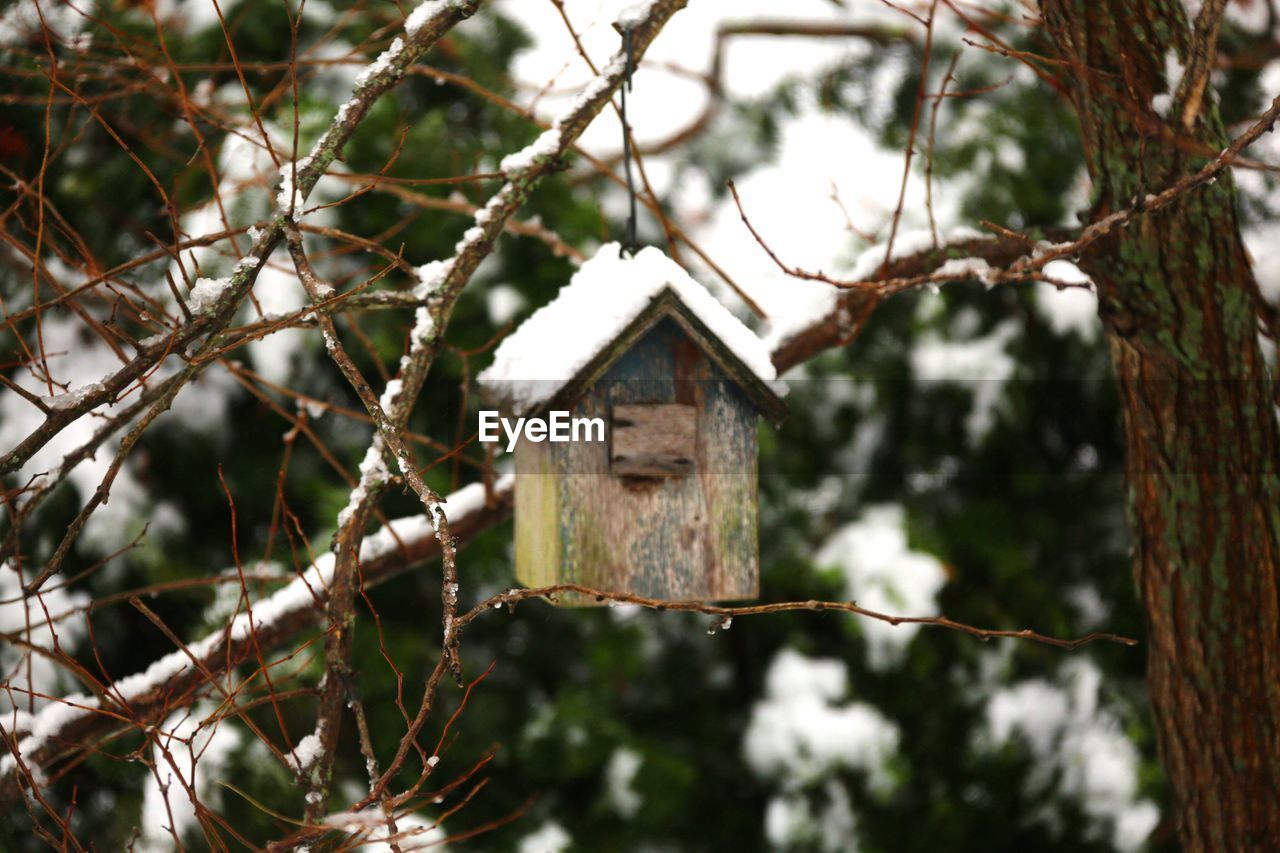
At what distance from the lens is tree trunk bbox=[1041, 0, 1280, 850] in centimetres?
202

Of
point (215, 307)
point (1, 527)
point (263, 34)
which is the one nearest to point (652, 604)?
point (215, 307)

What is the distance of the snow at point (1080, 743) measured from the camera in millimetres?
3379

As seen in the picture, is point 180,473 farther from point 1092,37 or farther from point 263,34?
point 1092,37

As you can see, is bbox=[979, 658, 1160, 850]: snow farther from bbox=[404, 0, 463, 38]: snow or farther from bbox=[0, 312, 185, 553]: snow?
bbox=[404, 0, 463, 38]: snow

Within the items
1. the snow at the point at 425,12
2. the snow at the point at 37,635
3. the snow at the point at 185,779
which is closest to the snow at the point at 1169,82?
the snow at the point at 425,12

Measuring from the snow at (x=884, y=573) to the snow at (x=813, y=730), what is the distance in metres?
0.16

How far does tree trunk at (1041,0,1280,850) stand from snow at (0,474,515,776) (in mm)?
1288

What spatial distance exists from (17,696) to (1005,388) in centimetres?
292

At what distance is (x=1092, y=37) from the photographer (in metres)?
2.02

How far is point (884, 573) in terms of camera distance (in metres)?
3.26

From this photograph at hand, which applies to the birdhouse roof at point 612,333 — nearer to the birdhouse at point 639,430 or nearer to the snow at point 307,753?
the birdhouse at point 639,430

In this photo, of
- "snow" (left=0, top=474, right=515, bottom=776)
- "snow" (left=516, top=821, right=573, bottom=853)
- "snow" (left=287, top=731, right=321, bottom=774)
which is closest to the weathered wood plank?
"snow" (left=0, top=474, right=515, bottom=776)

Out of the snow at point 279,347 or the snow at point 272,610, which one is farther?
the snow at point 279,347

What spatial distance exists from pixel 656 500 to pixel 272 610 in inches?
34.2
